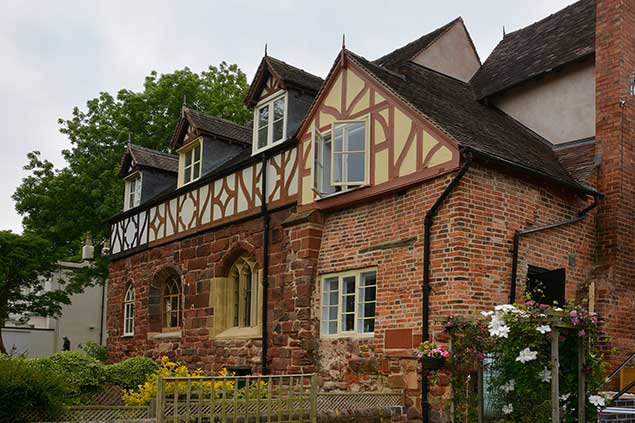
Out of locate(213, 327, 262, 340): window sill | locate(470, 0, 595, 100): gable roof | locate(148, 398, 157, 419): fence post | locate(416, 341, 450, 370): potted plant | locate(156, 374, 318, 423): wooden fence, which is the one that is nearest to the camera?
locate(156, 374, 318, 423): wooden fence

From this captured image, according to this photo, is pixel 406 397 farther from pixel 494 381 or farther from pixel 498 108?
pixel 498 108

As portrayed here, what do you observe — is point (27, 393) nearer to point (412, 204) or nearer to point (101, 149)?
point (412, 204)

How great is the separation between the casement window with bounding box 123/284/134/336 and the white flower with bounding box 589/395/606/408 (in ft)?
52.2

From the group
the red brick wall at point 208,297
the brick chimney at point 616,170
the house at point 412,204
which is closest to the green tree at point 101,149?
the red brick wall at point 208,297

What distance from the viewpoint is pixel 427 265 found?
475 inches

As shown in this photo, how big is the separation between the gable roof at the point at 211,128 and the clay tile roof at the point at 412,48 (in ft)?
15.2

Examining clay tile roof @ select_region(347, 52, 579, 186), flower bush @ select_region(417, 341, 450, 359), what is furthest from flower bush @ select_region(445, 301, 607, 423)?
clay tile roof @ select_region(347, 52, 579, 186)

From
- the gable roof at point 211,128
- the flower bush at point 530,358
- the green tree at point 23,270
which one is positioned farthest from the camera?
the green tree at point 23,270

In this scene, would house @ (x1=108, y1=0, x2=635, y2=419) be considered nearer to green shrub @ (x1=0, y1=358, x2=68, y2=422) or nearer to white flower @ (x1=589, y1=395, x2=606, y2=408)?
white flower @ (x1=589, y1=395, x2=606, y2=408)

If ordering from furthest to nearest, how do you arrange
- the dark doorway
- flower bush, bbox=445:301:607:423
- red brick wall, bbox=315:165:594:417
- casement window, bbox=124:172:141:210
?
casement window, bbox=124:172:141:210
the dark doorway
red brick wall, bbox=315:165:594:417
flower bush, bbox=445:301:607:423

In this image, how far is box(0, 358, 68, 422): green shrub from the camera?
28.9ft

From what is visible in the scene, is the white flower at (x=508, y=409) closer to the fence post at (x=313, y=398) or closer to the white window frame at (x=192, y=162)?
the fence post at (x=313, y=398)

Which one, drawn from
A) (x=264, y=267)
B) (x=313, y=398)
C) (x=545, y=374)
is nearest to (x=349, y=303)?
(x=264, y=267)

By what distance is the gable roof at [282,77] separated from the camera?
662 inches
